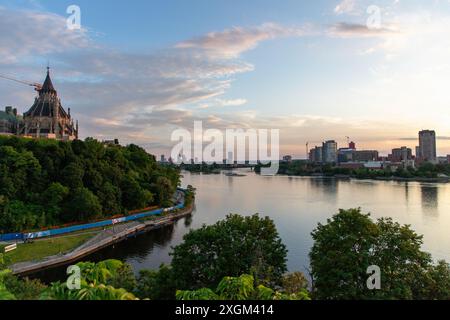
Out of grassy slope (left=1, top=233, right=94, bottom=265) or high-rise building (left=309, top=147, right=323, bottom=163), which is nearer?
grassy slope (left=1, top=233, right=94, bottom=265)

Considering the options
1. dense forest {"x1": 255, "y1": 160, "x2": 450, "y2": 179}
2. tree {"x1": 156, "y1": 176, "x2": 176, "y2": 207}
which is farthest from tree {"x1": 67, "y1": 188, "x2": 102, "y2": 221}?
dense forest {"x1": 255, "y1": 160, "x2": 450, "y2": 179}

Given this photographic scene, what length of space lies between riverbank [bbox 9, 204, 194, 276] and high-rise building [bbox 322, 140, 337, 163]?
136 m

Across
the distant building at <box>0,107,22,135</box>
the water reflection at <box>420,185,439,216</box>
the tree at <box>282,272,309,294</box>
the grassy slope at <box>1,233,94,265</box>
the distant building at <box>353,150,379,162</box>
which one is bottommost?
the grassy slope at <box>1,233,94,265</box>

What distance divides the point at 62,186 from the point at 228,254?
23.1 meters

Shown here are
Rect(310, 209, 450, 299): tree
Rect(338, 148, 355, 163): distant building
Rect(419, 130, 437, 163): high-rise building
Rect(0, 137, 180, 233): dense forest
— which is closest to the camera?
Rect(310, 209, 450, 299): tree

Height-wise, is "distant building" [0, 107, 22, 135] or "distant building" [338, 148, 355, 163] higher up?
"distant building" [0, 107, 22, 135]

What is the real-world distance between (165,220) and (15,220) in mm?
13930

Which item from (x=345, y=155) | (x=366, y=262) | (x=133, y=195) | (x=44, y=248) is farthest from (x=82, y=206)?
(x=345, y=155)

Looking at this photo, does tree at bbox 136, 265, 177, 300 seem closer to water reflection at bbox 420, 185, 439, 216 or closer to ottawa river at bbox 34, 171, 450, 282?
ottawa river at bbox 34, 171, 450, 282

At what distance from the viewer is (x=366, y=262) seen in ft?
34.8

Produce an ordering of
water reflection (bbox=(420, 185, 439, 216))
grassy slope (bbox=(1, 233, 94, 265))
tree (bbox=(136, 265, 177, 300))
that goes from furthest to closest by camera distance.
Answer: water reflection (bbox=(420, 185, 439, 216)) < grassy slope (bbox=(1, 233, 94, 265)) < tree (bbox=(136, 265, 177, 300))

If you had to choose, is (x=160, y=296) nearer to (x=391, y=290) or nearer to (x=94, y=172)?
(x=391, y=290)

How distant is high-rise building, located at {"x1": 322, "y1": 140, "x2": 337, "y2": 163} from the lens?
540 feet
